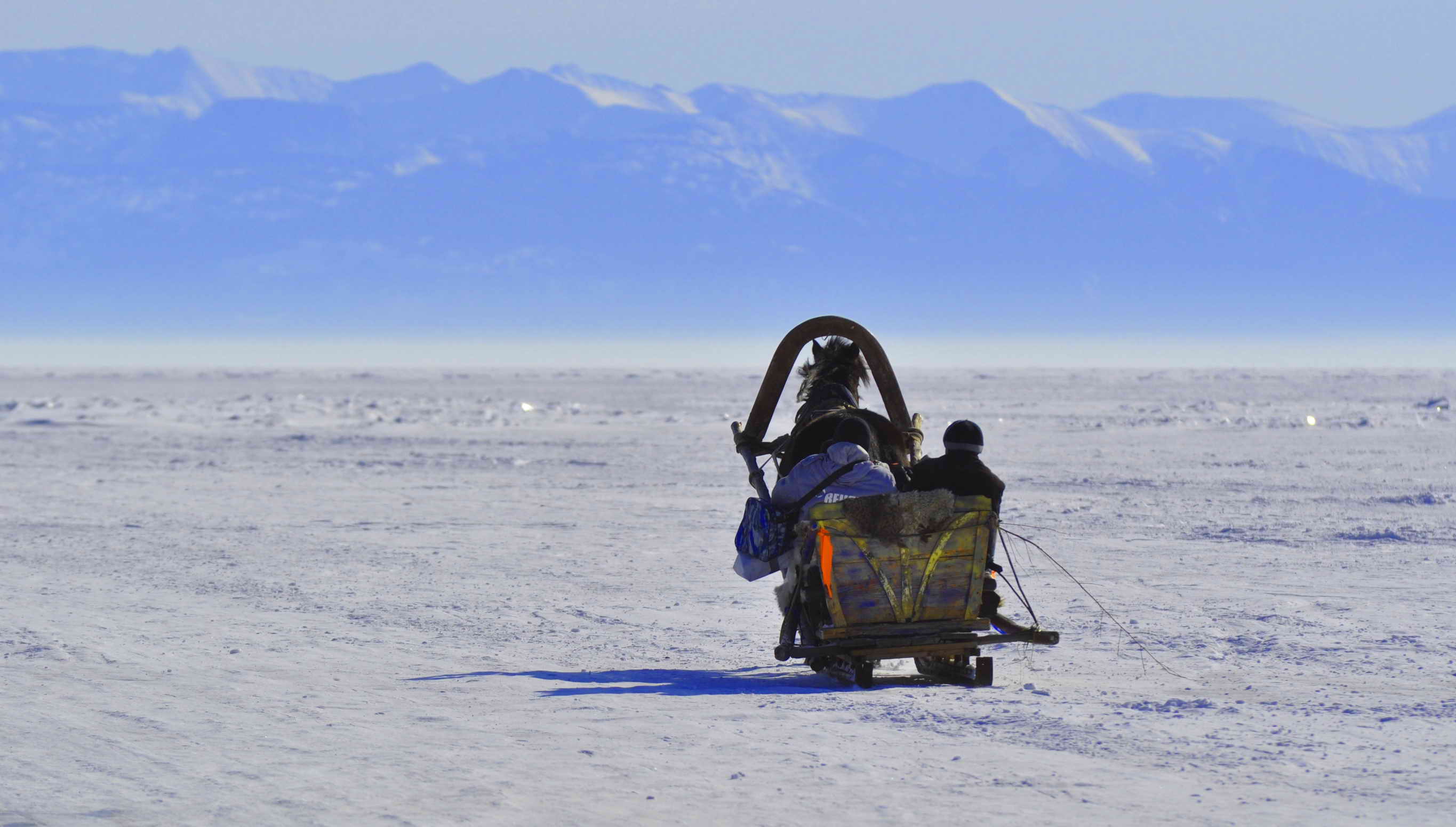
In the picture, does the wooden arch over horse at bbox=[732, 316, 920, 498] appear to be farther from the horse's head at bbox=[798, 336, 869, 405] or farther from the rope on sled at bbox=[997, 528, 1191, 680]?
the rope on sled at bbox=[997, 528, 1191, 680]

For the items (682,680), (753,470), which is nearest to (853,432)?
(753,470)

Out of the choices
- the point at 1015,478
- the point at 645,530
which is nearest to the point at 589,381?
the point at 1015,478

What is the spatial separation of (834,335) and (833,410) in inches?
20.7

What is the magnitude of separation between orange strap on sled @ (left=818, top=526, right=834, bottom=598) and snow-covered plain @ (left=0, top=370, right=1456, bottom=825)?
1.67ft

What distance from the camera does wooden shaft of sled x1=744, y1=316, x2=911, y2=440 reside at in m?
7.70

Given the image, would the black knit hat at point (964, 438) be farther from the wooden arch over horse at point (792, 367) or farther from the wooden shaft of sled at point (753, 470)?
the wooden shaft of sled at point (753, 470)

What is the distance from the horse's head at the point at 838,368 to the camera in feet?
25.1

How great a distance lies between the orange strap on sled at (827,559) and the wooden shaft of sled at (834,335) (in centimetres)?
98

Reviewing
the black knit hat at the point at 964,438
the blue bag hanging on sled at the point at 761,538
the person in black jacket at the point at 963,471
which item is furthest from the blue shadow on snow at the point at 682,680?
the black knit hat at the point at 964,438

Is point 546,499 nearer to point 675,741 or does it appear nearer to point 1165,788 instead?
point 675,741

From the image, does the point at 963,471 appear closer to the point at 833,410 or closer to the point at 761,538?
the point at 833,410

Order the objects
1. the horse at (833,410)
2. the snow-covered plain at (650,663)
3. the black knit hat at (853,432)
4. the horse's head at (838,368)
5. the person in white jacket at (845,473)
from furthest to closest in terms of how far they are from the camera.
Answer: the horse's head at (838,368) < the horse at (833,410) < the black knit hat at (853,432) < the person in white jacket at (845,473) < the snow-covered plain at (650,663)

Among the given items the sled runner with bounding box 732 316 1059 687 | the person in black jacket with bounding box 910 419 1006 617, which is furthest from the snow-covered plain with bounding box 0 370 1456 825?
the person in black jacket with bounding box 910 419 1006 617

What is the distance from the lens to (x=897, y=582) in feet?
22.7
